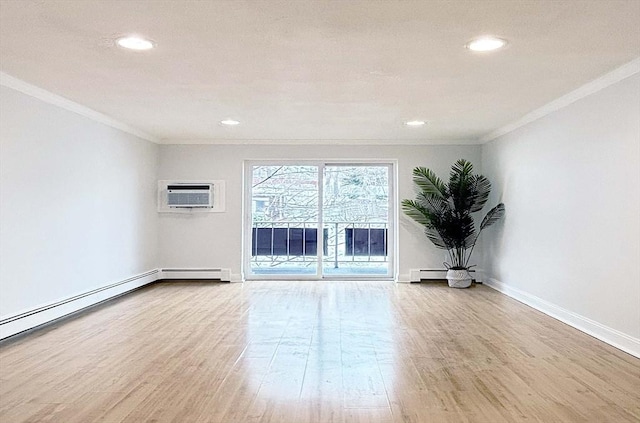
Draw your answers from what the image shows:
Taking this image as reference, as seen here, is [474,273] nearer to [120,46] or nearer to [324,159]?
[324,159]

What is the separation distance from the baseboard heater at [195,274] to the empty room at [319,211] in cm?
5

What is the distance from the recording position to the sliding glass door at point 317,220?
305 inches

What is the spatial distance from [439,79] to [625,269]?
204 centimetres

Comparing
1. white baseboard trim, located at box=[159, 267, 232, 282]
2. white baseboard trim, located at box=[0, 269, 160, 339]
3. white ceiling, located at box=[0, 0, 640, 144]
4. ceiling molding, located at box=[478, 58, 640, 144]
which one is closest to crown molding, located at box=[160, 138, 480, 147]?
ceiling molding, located at box=[478, 58, 640, 144]

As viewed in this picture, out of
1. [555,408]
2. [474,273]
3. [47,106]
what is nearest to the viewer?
[555,408]

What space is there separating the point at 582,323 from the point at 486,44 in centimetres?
270

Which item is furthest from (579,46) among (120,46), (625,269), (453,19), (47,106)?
(47,106)

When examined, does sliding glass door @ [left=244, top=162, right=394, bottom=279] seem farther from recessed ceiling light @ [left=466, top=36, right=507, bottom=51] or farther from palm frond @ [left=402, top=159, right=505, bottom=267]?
recessed ceiling light @ [left=466, top=36, right=507, bottom=51]

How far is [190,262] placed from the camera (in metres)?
7.58

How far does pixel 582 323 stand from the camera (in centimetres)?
442

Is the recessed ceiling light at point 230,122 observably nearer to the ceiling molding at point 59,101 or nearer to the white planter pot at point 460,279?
the ceiling molding at point 59,101

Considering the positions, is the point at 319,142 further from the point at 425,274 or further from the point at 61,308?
the point at 61,308

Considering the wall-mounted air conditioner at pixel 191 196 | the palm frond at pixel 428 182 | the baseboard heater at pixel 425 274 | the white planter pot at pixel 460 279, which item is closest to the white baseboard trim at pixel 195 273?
the wall-mounted air conditioner at pixel 191 196

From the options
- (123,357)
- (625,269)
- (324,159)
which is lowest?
(123,357)
